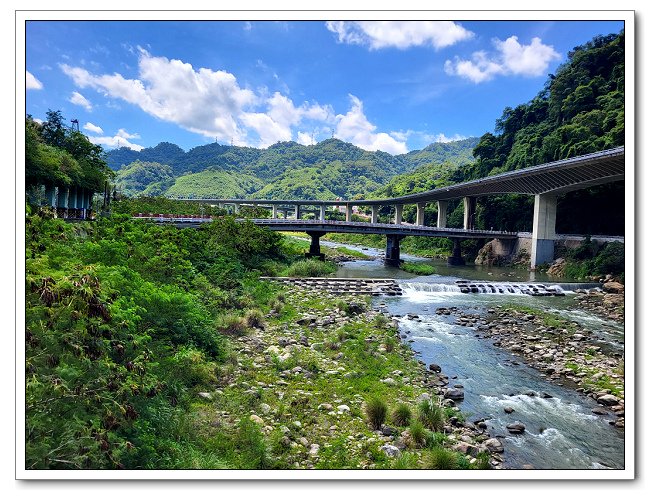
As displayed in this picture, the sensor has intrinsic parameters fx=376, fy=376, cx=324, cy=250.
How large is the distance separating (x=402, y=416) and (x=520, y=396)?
3.46 m

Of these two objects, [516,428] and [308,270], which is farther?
[308,270]

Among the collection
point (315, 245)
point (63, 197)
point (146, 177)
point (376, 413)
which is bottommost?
point (376, 413)

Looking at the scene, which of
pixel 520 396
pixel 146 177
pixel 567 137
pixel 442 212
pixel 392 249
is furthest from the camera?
pixel 146 177

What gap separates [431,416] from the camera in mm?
6820

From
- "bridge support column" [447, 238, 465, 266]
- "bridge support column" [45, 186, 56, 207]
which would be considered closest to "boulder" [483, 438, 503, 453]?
"bridge support column" [45, 186, 56, 207]

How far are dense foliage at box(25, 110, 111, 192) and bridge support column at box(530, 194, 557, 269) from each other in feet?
113

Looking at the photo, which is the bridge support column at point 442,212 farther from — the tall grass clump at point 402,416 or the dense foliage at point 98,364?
the dense foliage at point 98,364

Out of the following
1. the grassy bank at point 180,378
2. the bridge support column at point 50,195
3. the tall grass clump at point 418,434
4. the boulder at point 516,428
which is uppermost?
the bridge support column at point 50,195

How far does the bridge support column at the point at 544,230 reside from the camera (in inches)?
1356

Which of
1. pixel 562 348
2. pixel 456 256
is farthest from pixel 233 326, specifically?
pixel 456 256

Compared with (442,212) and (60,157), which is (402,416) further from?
(442,212)

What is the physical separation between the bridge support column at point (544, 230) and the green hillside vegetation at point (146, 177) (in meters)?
85.2


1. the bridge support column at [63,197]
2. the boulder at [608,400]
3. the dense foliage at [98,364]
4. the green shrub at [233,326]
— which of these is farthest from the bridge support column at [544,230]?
the bridge support column at [63,197]
